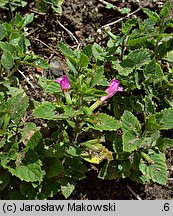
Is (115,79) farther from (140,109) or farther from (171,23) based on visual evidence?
(171,23)

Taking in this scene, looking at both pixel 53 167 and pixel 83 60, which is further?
pixel 53 167

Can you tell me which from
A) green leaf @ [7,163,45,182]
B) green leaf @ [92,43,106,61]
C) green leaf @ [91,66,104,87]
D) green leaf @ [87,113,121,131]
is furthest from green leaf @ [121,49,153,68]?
green leaf @ [7,163,45,182]

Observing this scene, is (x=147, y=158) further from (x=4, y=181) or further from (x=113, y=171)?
(x=4, y=181)

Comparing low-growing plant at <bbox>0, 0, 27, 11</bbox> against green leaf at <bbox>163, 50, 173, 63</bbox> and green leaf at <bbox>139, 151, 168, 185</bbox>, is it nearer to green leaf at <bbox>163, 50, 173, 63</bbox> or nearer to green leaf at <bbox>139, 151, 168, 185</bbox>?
green leaf at <bbox>163, 50, 173, 63</bbox>

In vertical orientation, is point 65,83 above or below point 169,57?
above

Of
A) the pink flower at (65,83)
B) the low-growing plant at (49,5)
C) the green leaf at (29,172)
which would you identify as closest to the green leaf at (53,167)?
the green leaf at (29,172)

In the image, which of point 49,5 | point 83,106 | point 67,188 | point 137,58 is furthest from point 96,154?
point 49,5
